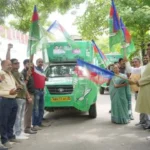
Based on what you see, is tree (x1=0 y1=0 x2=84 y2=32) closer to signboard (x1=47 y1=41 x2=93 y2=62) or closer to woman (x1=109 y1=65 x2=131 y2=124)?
signboard (x1=47 y1=41 x2=93 y2=62)

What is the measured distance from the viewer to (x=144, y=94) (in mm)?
5852

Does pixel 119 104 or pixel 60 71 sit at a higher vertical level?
pixel 60 71

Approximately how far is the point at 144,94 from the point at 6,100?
2.70 meters

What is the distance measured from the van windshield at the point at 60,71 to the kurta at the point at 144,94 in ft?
15.1

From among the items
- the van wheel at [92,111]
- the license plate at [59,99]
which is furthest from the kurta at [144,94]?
the van wheel at [92,111]

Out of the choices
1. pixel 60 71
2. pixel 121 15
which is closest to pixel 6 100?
pixel 60 71

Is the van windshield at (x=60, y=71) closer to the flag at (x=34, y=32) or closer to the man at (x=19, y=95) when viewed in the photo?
the flag at (x=34, y=32)

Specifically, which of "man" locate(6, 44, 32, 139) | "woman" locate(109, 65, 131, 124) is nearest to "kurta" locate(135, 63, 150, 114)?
"man" locate(6, 44, 32, 139)

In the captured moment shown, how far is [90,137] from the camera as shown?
7328mm

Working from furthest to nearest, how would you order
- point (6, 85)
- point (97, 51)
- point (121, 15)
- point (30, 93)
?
point (121, 15) < point (97, 51) < point (30, 93) < point (6, 85)

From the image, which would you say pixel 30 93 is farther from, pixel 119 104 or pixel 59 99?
pixel 119 104

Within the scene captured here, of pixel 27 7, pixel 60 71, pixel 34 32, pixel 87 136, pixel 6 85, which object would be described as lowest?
pixel 87 136

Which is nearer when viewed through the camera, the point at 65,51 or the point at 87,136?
the point at 87,136

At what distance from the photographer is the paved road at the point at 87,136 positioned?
21.2 ft
